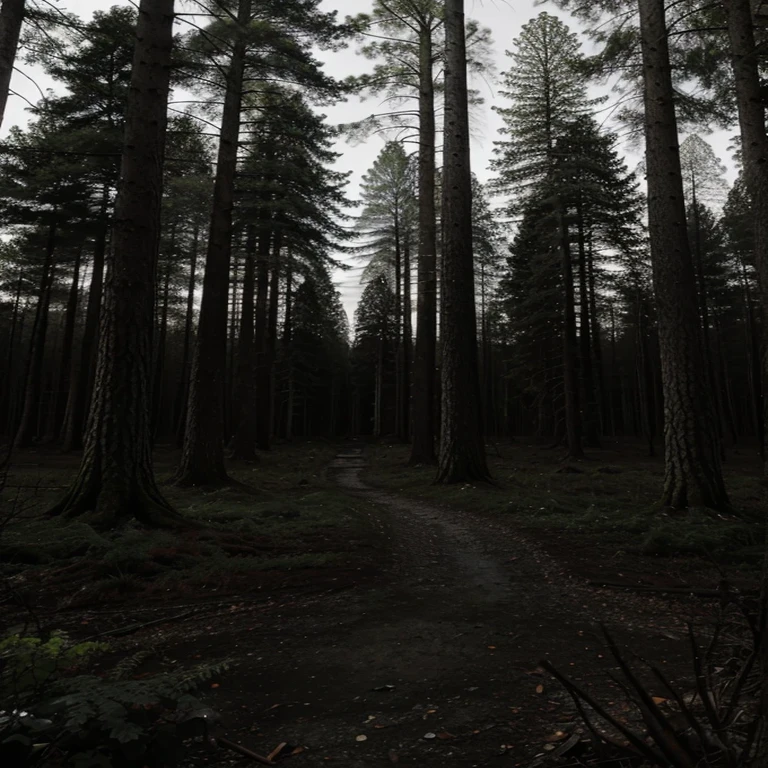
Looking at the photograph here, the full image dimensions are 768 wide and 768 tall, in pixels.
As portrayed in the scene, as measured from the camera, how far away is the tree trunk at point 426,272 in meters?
16.5

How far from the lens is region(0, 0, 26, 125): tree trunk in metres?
9.53

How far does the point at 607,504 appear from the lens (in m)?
8.89

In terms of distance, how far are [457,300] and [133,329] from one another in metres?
7.49

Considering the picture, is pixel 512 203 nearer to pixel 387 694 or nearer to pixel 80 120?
pixel 80 120

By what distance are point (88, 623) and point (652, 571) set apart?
5.67 metres

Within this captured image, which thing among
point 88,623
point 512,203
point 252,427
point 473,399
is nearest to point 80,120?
point 252,427

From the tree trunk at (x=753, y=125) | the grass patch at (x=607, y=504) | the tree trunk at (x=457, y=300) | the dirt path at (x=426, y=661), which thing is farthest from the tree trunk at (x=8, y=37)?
the tree trunk at (x=753, y=125)

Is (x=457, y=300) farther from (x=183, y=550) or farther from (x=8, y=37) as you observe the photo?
(x=8, y=37)

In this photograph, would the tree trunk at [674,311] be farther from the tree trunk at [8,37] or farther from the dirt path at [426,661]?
the tree trunk at [8,37]

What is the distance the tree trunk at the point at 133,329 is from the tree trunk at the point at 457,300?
265 inches

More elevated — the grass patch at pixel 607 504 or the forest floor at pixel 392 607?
the grass patch at pixel 607 504

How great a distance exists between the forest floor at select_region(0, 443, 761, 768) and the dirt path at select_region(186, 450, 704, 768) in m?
0.01

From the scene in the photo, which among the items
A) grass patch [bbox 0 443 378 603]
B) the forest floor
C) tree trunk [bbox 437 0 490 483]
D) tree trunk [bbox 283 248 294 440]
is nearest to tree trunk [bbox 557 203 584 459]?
tree trunk [bbox 437 0 490 483]

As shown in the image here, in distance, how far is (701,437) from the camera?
313 inches
